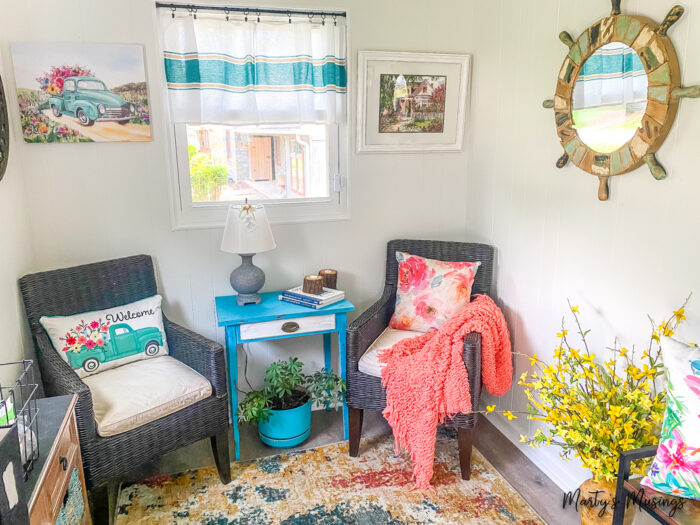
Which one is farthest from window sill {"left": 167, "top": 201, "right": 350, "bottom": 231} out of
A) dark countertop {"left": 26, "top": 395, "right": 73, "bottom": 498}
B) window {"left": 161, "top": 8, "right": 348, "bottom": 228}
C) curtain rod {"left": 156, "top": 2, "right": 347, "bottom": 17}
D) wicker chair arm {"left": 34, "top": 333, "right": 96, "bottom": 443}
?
Answer: dark countertop {"left": 26, "top": 395, "right": 73, "bottom": 498}

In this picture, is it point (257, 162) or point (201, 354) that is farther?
point (257, 162)

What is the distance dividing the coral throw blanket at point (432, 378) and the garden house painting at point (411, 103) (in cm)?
105

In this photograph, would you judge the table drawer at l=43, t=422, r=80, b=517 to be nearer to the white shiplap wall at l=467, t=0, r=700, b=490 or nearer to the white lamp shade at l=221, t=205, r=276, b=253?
the white lamp shade at l=221, t=205, r=276, b=253

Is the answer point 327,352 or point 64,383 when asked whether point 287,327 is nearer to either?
point 327,352

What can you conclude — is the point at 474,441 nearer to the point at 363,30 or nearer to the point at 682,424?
the point at 682,424

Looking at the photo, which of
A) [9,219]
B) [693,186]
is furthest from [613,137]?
[9,219]

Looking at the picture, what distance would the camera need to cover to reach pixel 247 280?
8.45ft

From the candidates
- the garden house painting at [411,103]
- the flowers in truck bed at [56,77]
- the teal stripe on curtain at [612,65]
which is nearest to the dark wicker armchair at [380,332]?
the garden house painting at [411,103]

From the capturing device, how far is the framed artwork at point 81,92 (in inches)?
91.8

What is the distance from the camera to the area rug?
2.15 m

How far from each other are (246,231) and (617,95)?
157 centimetres

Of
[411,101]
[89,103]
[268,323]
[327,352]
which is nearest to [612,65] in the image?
[411,101]

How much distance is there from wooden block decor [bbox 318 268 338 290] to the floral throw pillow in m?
1.60

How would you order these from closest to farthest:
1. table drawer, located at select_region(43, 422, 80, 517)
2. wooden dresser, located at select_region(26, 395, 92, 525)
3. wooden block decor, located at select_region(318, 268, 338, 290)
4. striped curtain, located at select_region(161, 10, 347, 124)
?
1. wooden dresser, located at select_region(26, 395, 92, 525)
2. table drawer, located at select_region(43, 422, 80, 517)
3. striped curtain, located at select_region(161, 10, 347, 124)
4. wooden block decor, located at select_region(318, 268, 338, 290)
